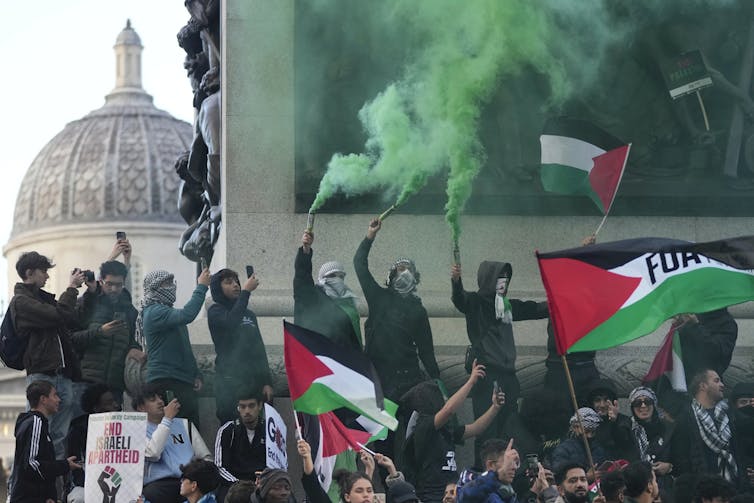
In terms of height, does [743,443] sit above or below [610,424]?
below

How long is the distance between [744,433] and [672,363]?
1056 millimetres

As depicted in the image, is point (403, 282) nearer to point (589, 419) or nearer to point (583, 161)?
point (583, 161)

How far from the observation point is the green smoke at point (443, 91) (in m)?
20.8

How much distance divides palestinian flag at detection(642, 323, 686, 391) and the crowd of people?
3.3 inches

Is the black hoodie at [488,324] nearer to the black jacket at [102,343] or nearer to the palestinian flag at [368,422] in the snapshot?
the palestinian flag at [368,422]

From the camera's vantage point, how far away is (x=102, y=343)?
1938 cm

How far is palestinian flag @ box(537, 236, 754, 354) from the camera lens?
1628 cm

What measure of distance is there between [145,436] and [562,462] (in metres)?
3.07

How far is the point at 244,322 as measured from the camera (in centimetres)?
1889

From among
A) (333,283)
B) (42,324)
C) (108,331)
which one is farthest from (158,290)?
(333,283)

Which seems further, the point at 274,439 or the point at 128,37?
the point at 128,37

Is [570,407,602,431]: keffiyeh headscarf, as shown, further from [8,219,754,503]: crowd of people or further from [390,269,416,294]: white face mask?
[390,269,416,294]: white face mask

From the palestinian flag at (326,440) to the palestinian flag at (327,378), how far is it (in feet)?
0.60

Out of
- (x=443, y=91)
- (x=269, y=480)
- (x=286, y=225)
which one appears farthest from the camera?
(x=286, y=225)
